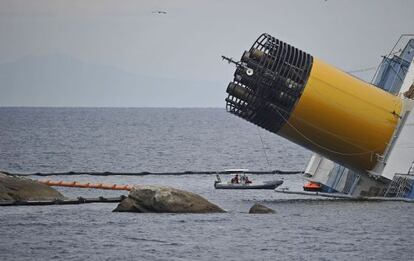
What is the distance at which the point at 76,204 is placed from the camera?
64500 mm

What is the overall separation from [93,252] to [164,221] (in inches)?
371

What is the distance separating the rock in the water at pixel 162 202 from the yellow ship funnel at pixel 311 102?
6.24 meters

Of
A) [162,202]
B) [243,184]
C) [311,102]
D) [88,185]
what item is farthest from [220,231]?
[243,184]

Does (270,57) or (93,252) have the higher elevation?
(270,57)

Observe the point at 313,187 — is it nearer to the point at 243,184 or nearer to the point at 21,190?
the point at 243,184

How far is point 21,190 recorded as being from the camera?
63312 millimetres

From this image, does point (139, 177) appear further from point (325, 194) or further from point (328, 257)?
point (328, 257)

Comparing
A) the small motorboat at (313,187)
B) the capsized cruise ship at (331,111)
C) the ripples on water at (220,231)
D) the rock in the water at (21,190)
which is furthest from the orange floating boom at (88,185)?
the capsized cruise ship at (331,111)

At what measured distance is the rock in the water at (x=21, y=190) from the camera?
62750mm

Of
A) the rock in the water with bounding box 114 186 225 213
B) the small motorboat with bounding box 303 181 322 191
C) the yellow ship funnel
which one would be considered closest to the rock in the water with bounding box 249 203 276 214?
the rock in the water with bounding box 114 186 225 213

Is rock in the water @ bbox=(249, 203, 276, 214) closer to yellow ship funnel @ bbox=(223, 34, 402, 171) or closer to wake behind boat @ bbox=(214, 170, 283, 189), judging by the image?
A: yellow ship funnel @ bbox=(223, 34, 402, 171)

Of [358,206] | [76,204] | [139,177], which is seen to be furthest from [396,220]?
[139,177]

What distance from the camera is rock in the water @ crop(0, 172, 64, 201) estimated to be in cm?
6275

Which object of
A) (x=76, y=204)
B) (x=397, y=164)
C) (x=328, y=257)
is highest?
(x=397, y=164)
